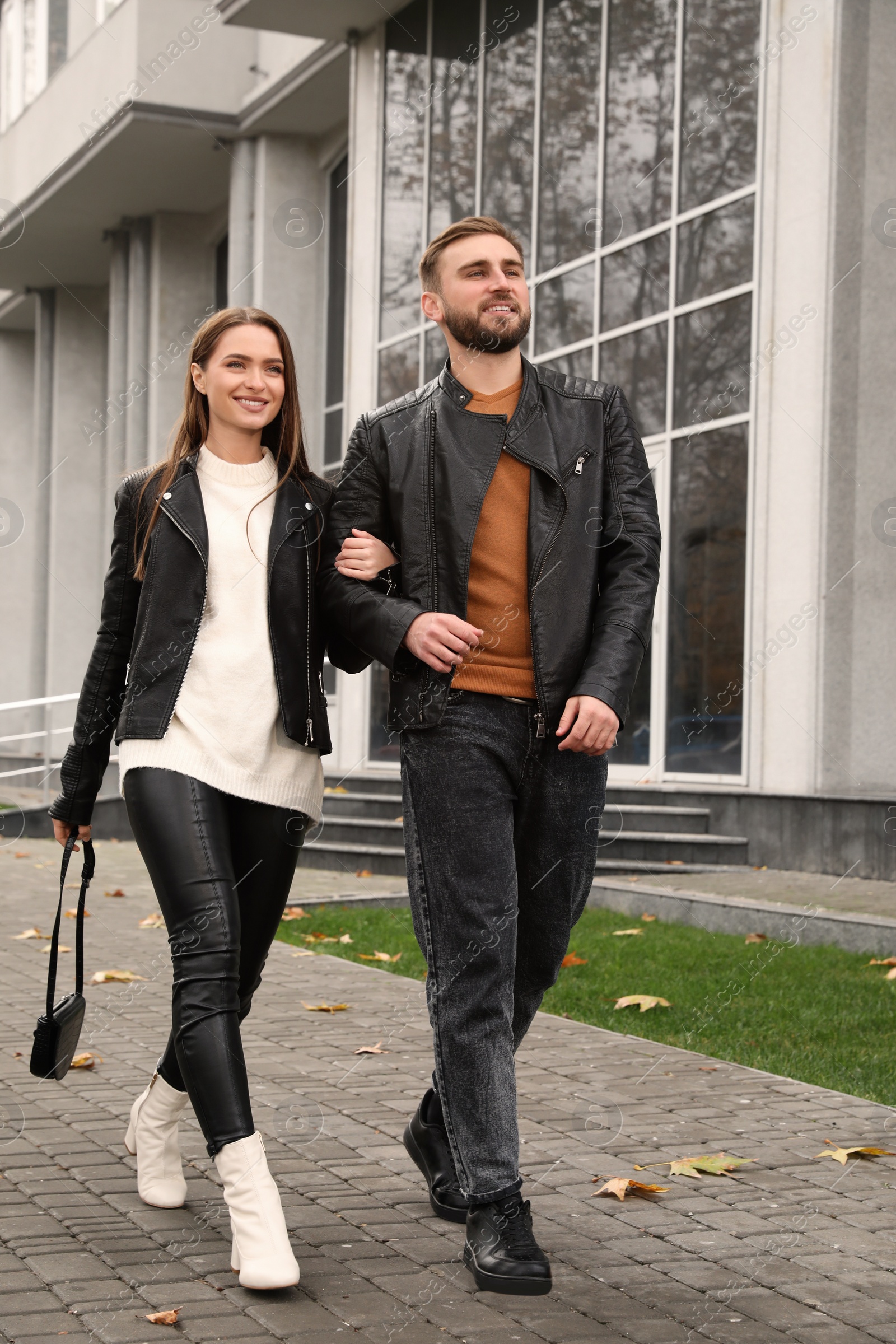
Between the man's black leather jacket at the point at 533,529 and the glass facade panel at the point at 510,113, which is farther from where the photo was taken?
the glass facade panel at the point at 510,113

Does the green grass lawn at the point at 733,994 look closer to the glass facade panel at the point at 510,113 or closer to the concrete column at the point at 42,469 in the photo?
the glass facade panel at the point at 510,113

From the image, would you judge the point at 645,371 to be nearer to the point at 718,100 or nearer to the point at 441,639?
the point at 718,100

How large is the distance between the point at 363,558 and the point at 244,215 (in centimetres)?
1812

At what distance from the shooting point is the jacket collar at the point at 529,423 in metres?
3.78

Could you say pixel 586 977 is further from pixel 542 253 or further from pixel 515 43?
pixel 515 43

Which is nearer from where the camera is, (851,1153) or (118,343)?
(851,1153)

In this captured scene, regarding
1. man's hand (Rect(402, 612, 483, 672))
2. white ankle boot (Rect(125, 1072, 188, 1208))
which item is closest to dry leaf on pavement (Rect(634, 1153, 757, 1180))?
white ankle boot (Rect(125, 1072, 188, 1208))

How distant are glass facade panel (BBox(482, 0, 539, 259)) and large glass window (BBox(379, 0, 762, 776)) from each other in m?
0.02

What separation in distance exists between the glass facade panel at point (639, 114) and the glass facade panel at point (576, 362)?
98 centimetres

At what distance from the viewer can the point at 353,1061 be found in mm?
5816

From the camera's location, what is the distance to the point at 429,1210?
4.05 m

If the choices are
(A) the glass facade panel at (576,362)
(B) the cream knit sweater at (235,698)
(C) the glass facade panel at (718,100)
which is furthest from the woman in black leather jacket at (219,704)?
(A) the glass facade panel at (576,362)

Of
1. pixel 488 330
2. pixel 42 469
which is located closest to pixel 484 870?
pixel 488 330

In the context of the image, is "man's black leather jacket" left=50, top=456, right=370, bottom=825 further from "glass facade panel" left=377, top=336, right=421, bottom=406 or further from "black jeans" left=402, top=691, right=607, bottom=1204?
"glass facade panel" left=377, top=336, right=421, bottom=406
